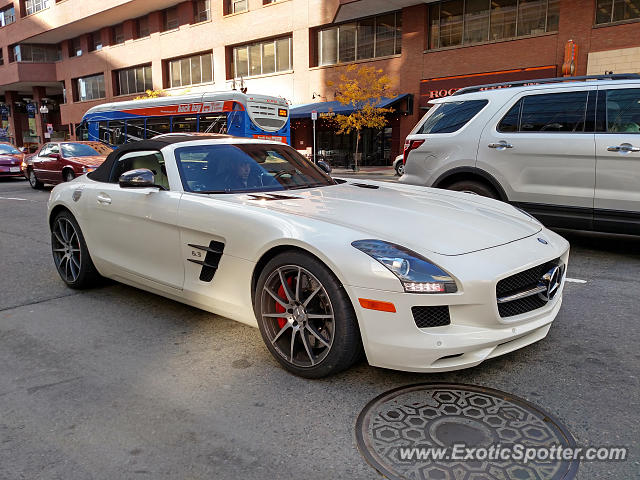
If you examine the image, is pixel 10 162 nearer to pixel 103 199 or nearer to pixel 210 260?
pixel 103 199

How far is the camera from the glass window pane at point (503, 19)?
908 inches

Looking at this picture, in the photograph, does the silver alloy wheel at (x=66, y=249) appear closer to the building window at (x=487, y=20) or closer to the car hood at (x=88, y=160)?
the car hood at (x=88, y=160)

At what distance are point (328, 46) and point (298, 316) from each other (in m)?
29.1

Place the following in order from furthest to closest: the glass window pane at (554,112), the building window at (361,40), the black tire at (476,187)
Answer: the building window at (361,40), the black tire at (476,187), the glass window pane at (554,112)

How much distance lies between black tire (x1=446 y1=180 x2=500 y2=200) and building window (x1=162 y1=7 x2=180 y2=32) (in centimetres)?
3553

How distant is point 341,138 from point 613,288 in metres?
26.5

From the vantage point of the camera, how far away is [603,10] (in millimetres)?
20906

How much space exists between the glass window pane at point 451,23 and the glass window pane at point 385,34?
2869 mm

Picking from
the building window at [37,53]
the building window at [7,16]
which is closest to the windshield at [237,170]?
the building window at [37,53]

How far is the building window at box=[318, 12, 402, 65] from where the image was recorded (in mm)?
27344

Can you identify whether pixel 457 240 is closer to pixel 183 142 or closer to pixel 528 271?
pixel 528 271

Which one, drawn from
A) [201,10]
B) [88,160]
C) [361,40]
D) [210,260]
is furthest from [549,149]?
[201,10]

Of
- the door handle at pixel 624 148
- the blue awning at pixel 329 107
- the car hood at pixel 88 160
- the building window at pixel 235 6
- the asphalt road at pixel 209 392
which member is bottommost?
the asphalt road at pixel 209 392

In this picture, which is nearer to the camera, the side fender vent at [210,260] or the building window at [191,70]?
the side fender vent at [210,260]
